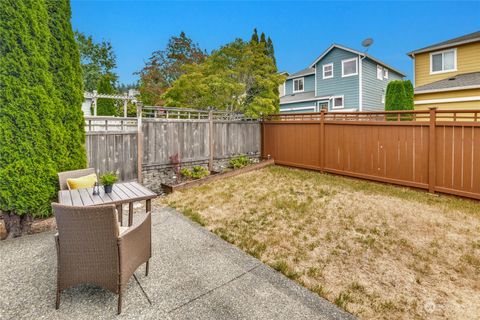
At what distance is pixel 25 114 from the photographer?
12.0ft

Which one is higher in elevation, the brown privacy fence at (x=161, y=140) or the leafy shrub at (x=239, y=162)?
the brown privacy fence at (x=161, y=140)

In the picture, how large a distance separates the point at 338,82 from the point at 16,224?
55.3 ft

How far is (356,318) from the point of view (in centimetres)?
224

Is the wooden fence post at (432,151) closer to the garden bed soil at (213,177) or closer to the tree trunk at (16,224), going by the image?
the garden bed soil at (213,177)

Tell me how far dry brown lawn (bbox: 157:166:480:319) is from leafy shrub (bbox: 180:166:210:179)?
612 millimetres

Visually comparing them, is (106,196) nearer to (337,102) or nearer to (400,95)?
(400,95)

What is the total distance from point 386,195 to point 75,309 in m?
5.93

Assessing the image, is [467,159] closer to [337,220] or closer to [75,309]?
[337,220]

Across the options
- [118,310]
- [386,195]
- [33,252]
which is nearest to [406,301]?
[118,310]

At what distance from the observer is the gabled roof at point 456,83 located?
1080 cm

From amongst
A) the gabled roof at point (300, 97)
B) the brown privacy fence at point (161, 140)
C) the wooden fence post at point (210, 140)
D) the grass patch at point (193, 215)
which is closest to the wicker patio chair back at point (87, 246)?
the grass patch at point (193, 215)

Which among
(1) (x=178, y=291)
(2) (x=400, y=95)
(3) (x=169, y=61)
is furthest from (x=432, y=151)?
(3) (x=169, y=61)

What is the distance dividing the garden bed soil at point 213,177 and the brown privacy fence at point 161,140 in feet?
2.09

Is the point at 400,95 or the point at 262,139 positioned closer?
the point at 262,139
